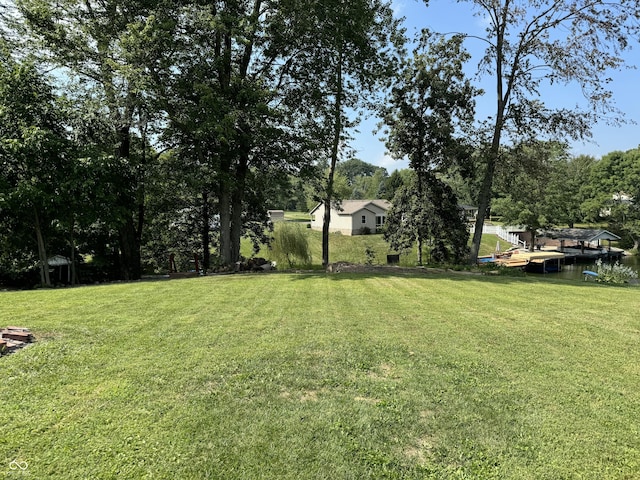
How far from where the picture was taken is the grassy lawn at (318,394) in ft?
8.73

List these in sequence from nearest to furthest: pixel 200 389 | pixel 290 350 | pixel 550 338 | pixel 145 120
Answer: pixel 200 389
pixel 290 350
pixel 550 338
pixel 145 120

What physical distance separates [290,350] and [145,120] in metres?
10.6

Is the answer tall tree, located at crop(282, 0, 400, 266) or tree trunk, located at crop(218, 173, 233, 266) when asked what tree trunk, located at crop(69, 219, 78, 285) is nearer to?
tree trunk, located at crop(218, 173, 233, 266)

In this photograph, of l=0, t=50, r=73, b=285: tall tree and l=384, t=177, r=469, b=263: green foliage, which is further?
l=384, t=177, r=469, b=263: green foliage

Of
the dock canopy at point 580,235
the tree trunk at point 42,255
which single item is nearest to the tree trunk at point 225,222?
the tree trunk at point 42,255

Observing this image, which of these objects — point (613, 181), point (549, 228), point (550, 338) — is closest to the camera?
point (550, 338)

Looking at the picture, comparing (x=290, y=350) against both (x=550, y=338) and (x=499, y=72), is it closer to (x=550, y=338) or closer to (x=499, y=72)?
(x=550, y=338)

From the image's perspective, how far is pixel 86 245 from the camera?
1348 centimetres

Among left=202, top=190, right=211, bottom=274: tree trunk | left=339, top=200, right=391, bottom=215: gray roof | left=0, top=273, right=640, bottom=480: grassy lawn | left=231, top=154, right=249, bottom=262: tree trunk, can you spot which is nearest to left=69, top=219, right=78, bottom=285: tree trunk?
left=231, top=154, right=249, bottom=262: tree trunk

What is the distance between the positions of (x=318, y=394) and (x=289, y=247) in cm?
1492

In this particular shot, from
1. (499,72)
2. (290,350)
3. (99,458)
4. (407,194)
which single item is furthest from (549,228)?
(99,458)

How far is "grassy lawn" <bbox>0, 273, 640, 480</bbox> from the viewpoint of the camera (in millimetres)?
2662

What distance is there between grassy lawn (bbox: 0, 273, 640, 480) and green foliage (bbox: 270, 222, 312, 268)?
1170 cm

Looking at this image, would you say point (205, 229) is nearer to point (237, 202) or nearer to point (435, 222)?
point (237, 202)
